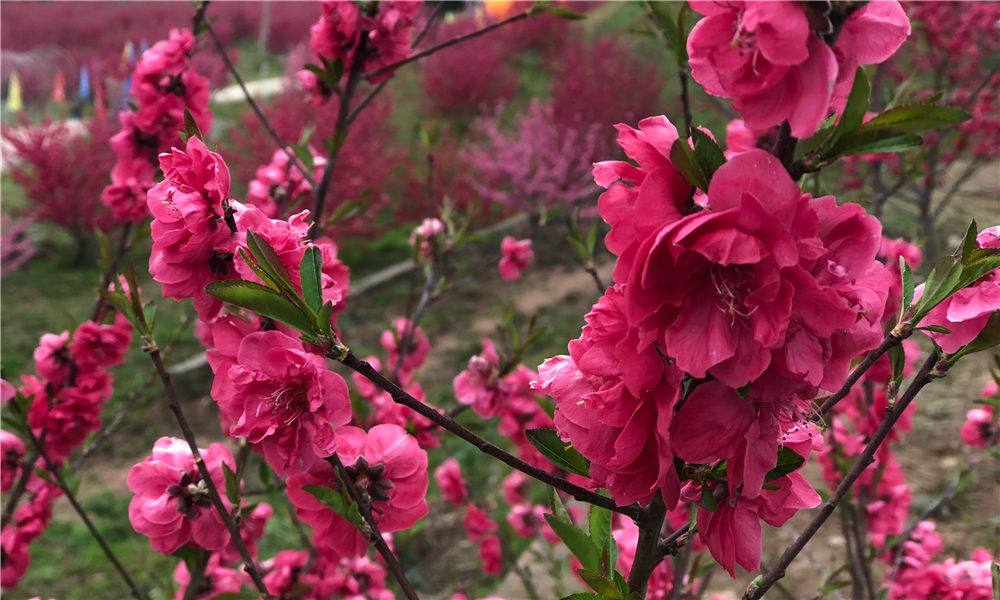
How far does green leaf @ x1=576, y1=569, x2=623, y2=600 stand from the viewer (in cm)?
60

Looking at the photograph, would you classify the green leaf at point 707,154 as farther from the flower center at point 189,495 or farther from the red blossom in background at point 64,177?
the red blossom in background at point 64,177

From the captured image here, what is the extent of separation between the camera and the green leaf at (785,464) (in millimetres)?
560

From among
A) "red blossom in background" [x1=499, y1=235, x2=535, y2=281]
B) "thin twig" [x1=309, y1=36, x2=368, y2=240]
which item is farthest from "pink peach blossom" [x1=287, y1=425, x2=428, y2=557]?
"red blossom in background" [x1=499, y1=235, x2=535, y2=281]

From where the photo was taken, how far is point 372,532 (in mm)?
738

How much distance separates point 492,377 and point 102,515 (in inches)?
95.1

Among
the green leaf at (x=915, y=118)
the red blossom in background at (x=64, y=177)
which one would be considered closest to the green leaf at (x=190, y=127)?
the green leaf at (x=915, y=118)

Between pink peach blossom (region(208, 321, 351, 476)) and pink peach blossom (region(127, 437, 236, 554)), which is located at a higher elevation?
pink peach blossom (region(208, 321, 351, 476))

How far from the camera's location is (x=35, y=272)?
6.03 m

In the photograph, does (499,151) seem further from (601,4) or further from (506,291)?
→ (601,4)

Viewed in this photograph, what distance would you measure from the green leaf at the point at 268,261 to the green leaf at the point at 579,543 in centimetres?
32

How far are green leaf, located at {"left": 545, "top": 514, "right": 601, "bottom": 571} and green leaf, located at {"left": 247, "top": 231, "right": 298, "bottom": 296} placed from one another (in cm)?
32

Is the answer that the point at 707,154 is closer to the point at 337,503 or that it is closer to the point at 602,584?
the point at 602,584

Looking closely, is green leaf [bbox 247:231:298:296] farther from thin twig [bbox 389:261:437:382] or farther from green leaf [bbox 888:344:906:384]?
thin twig [bbox 389:261:437:382]

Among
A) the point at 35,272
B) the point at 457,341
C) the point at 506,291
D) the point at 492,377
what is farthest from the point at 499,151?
the point at 492,377
